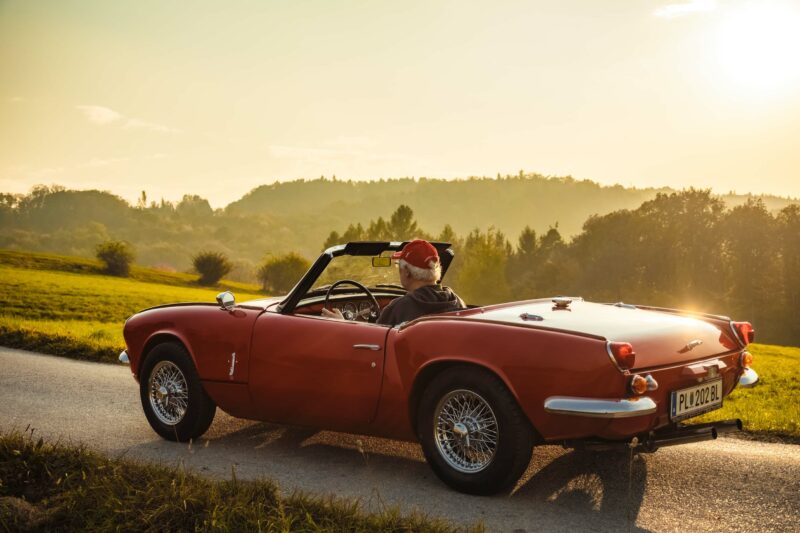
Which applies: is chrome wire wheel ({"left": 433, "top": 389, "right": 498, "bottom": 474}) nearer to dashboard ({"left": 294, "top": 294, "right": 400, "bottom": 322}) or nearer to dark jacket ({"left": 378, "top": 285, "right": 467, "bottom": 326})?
dark jacket ({"left": 378, "top": 285, "right": 467, "bottom": 326})

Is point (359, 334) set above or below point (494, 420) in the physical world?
above

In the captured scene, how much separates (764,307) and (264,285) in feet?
165

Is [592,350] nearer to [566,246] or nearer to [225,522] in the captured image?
[225,522]

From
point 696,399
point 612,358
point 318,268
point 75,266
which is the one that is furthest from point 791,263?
point 612,358

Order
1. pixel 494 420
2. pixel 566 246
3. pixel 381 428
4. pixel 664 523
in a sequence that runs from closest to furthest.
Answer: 1. pixel 664 523
2. pixel 494 420
3. pixel 381 428
4. pixel 566 246

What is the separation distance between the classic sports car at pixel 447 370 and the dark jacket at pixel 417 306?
206mm

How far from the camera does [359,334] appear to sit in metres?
5.20

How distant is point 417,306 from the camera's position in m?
5.37

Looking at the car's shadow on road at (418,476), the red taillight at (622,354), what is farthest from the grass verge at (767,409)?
the red taillight at (622,354)

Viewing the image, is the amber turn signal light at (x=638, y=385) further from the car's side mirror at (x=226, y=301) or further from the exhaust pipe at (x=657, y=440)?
the car's side mirror at (x=226, y=301)

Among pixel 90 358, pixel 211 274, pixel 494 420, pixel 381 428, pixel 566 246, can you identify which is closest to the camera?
pixel 494 420

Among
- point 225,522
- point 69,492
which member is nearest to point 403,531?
point 225,522

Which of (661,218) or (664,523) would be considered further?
(661,218)

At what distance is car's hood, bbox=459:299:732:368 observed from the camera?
455 centimetres
